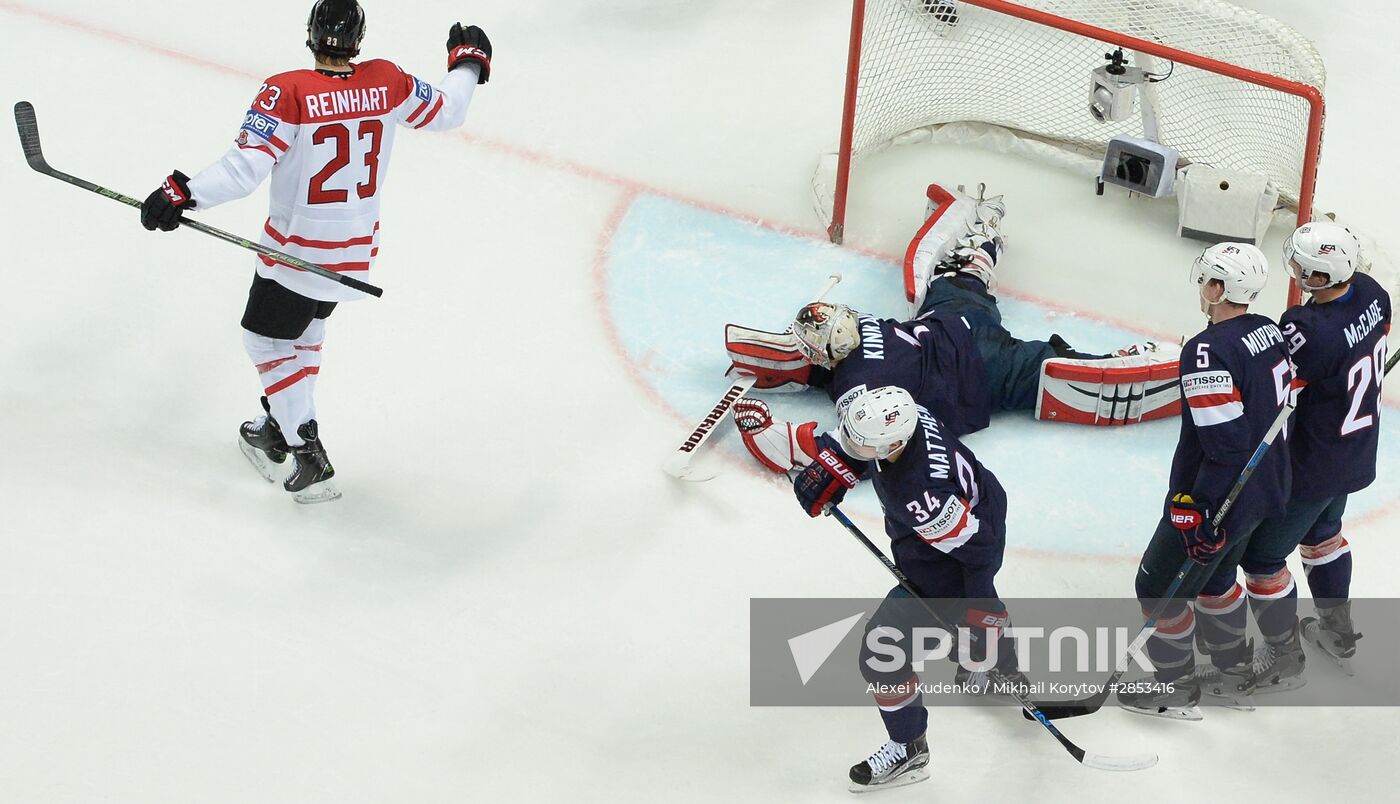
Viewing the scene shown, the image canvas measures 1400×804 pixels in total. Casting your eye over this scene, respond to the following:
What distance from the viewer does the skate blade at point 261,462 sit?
181 inches

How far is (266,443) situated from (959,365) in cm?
191

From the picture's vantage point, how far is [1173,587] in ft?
12.7

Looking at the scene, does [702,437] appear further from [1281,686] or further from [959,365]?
[1281,686]

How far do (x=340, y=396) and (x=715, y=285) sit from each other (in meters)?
1.28

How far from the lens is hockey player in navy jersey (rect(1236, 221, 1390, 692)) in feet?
12.1

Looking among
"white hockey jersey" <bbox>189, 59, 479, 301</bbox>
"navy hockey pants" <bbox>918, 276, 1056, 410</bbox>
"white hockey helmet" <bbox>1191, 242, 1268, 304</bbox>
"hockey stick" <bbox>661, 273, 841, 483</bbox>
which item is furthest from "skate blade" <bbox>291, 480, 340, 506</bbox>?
"white hockey helmet" <bbox>1191, 242, 1268, 304</bbox>

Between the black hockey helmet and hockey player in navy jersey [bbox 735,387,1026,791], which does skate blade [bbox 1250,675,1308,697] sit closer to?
hockey player in navy jersey [bbox 735,387,1026,791]

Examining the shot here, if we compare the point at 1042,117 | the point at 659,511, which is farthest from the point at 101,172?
the point at 1042,117

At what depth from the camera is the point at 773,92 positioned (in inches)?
256

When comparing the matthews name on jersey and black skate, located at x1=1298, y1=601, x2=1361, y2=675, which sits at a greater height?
the matthews name on jersey

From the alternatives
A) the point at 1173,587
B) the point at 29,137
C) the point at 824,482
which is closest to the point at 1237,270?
the point at 1173,587

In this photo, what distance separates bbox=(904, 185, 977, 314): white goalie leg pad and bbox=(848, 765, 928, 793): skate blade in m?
1.77

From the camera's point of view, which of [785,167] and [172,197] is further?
[785,167]

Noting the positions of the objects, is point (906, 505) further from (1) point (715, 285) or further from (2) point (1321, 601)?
(1) point (715, 285)
